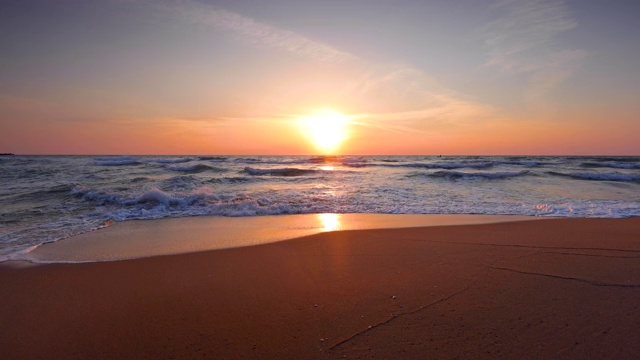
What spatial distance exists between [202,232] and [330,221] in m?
2.94

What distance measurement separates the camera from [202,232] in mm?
6914

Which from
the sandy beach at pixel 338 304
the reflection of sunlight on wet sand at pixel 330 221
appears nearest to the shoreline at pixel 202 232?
the reflection of sunlight on wet sand at pixel 330 221

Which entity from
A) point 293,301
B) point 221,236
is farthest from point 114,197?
point 293,301

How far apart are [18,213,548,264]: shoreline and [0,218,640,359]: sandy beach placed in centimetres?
48

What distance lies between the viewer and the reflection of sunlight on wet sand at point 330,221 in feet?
23.6

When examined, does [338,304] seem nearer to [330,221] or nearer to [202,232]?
[202,232]

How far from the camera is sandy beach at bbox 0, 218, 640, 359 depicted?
265 centimetres

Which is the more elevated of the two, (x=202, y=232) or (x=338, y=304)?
(x=338, y=304)

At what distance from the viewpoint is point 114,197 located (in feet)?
36.3

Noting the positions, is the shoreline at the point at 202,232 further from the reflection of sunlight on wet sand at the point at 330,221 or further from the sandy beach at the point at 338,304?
the sandy beach at the point at 338,304

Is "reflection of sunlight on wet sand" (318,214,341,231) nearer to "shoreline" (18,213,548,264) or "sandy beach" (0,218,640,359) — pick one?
"shoreline" (18,213,548,264)

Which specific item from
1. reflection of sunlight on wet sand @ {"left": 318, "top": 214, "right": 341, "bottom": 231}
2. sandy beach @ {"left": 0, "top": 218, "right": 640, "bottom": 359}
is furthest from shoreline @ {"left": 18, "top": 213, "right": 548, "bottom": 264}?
sandy beach @ {"left": 0, "top": 218, "right": 640, "bottom": 359}

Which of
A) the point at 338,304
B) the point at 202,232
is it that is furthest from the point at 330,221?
the point at 338,304

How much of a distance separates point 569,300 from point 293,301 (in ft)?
9.20
